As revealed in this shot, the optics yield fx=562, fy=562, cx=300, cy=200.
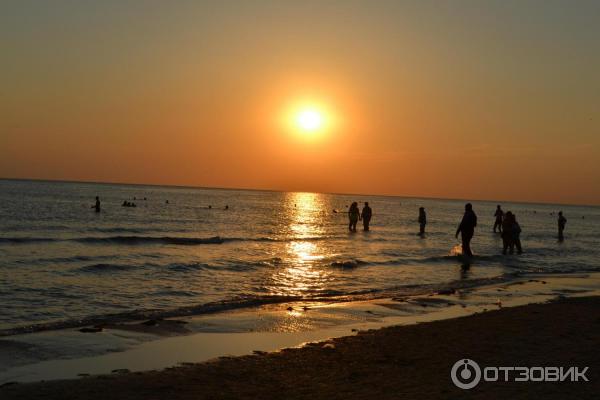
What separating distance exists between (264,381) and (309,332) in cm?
323

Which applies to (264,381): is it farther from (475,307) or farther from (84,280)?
(84,280)

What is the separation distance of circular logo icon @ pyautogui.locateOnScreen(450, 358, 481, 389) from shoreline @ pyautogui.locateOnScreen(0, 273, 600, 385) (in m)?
2.50

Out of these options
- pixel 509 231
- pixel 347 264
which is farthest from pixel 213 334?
pixel 509 231

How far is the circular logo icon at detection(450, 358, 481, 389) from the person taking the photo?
6586 mm

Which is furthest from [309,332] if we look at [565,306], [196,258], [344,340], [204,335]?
[196,258]

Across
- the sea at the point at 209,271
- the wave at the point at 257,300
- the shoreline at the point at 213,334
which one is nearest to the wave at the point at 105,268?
the sea at the point at 209,271

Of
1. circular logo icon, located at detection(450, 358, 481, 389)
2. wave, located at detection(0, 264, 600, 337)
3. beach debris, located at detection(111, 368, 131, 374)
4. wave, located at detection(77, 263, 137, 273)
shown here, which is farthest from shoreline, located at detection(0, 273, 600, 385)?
wave, located at detection(77, 263, 137, 273)

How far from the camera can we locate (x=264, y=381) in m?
6.77

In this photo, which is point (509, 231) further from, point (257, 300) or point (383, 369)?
point (383, 369)

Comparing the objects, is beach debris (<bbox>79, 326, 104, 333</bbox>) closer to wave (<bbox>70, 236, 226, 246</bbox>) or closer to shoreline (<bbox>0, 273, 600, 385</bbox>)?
shoreline (<bbox>0, 273, 600, 385</bbox>)

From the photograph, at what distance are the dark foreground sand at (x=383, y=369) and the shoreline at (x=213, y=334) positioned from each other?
718mm

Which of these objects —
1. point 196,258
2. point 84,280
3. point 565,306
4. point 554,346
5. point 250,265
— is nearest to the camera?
point 554,346

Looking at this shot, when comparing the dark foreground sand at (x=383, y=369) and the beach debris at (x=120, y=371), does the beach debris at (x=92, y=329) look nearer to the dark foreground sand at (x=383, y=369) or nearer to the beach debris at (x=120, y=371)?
the beach debris at (x=120, y=371)

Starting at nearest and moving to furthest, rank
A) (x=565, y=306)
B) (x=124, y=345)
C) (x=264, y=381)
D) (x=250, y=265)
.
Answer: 1. (x=264, y=381)
2. (x=124, y=345)
3. (x=565, y=306)
4. (x=250, y=265)
